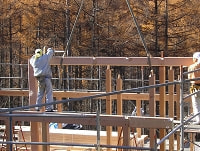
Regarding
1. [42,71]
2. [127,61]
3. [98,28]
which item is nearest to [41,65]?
[42,71]

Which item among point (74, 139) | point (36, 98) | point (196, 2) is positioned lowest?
point (74, 139)

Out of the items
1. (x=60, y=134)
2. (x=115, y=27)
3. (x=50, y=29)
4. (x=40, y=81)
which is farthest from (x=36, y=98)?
(x=50, y=29)

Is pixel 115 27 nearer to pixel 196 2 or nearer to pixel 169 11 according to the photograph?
pixel 169 11

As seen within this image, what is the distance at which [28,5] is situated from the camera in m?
23.0

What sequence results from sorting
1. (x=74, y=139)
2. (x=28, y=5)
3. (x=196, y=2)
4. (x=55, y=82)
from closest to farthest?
(x=74, y=139)
(x=196, y=2)
(x=28, y=5)
(x=55, y=82)

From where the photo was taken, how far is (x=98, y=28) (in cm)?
2322

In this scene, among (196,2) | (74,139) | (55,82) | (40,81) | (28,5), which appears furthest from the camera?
(55,82)

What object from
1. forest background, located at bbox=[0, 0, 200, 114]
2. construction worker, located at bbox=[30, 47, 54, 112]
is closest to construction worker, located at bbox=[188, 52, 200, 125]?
construction worker, located at bbox=[30, 47, 54, 112]

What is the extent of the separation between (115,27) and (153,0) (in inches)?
95.5

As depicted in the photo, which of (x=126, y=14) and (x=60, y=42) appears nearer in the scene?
(x=126, y=14)

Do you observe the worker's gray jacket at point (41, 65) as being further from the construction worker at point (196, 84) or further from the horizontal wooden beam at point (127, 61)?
the construction worker at point (196, 84)

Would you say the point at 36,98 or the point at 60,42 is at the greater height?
the point at 60,42

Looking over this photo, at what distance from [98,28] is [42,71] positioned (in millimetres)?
15143

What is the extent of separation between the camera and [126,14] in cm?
2256
